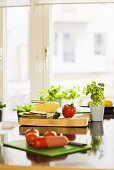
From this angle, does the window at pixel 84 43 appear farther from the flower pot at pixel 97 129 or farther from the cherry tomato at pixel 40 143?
the cherry tomato at pixel 40 143

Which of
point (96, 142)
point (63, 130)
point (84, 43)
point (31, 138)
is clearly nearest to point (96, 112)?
point (63, 130)

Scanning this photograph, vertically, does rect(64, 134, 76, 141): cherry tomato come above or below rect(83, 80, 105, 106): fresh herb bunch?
below

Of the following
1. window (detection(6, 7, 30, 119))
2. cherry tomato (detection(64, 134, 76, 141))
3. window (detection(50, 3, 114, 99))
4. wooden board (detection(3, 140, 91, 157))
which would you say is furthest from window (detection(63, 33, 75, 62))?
wooden board (detection(3, 140, 91, 157))

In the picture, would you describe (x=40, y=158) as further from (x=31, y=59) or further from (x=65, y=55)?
(x=65, y=55)

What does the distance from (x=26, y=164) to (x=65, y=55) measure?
2.80m

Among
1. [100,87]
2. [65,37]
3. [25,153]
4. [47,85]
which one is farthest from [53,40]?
[25,153]

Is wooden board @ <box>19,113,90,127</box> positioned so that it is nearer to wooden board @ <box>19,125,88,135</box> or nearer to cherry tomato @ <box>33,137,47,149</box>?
wooden board @ <box>19,125,88,135</box>

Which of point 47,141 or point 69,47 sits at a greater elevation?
point 69,47

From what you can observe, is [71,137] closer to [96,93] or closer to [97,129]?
[97,129]

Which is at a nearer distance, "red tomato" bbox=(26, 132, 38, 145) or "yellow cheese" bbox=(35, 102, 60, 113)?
"red tomato" bbox=(26, 132, 38, 145)

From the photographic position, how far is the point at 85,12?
3.77 metres

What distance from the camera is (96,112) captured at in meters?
2.35

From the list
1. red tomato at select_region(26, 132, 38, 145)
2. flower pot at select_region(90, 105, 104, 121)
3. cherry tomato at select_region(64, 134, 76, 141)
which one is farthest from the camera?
flower pot at select_region(90, 105, 104, 121)

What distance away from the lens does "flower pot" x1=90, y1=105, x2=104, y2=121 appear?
2.33m
